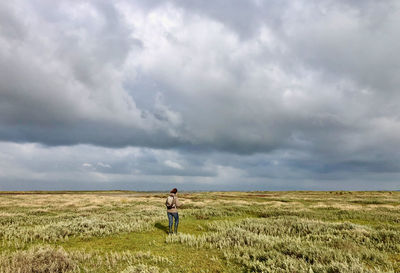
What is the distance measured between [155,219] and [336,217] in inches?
741

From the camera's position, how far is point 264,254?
9.74m

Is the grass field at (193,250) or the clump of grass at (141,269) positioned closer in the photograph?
the clump of grass at (141,269)

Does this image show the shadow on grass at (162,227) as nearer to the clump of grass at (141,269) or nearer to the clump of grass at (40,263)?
the clump of grass at (40,263)

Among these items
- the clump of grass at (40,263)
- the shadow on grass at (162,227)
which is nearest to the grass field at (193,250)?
the clump of grass at (40,263)

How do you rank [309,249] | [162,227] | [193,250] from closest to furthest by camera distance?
[309,249] < [193,250] < [162,227]

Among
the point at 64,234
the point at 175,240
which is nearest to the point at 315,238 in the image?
the point at 175,240

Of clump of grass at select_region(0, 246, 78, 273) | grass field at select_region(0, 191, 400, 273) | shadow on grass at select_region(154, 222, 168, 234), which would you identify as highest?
clump of grass at select_region(0, 246, 78, 273)

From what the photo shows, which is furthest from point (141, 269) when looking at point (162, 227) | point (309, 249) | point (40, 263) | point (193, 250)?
point (162, 227)

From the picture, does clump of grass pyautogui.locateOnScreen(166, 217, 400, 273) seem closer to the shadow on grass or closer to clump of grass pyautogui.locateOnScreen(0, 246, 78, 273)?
the shadow on grass

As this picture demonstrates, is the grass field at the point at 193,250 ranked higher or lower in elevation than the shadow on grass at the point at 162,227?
higher

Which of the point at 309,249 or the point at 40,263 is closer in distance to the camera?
the point at 40,263

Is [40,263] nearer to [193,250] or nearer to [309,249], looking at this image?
[193,250]

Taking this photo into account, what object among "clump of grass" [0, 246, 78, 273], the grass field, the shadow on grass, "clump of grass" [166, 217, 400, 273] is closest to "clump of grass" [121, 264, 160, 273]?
the grass field

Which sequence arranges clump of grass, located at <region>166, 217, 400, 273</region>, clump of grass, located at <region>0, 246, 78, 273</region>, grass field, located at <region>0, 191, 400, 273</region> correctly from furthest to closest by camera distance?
grass field, located at <region>0, 191, 400, 273</region>, clump of grass, located at <region>166, 217, 400, 273</region>, clump of grass, located at <region>0, 246, 78, 273</region>
